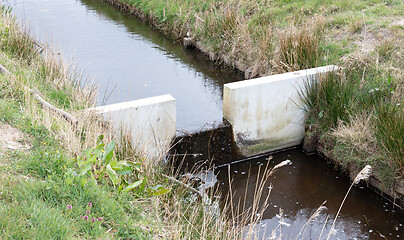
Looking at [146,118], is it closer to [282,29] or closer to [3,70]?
[3,70]

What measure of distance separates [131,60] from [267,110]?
3956mm

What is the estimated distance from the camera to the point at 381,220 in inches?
187

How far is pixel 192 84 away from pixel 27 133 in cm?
447

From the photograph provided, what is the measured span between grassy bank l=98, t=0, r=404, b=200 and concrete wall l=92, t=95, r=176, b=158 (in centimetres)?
198

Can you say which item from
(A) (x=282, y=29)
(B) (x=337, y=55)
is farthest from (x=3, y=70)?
(A) (x=282, y=29)

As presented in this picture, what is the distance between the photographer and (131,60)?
8906mm

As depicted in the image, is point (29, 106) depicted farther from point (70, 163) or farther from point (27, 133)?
point (70, 163)

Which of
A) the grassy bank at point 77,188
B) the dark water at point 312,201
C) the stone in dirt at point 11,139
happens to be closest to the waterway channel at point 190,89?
the dark water at point 312,201

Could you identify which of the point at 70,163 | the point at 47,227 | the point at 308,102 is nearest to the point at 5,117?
the point at 70,163

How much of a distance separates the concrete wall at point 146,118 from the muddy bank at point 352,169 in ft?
6.38

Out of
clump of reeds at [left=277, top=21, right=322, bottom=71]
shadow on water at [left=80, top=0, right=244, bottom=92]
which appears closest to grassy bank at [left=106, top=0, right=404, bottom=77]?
clump of reeds at [left=277, top=21, right=322, bottom=71]

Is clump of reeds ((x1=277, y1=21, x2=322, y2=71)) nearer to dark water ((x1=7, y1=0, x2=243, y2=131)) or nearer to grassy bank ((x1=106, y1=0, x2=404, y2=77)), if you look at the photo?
grassy bank ((x1=106, y1=0, x2=404, y2=77))

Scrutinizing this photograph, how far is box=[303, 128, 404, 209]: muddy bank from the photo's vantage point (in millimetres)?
4828

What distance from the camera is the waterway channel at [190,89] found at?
4.77 meters
